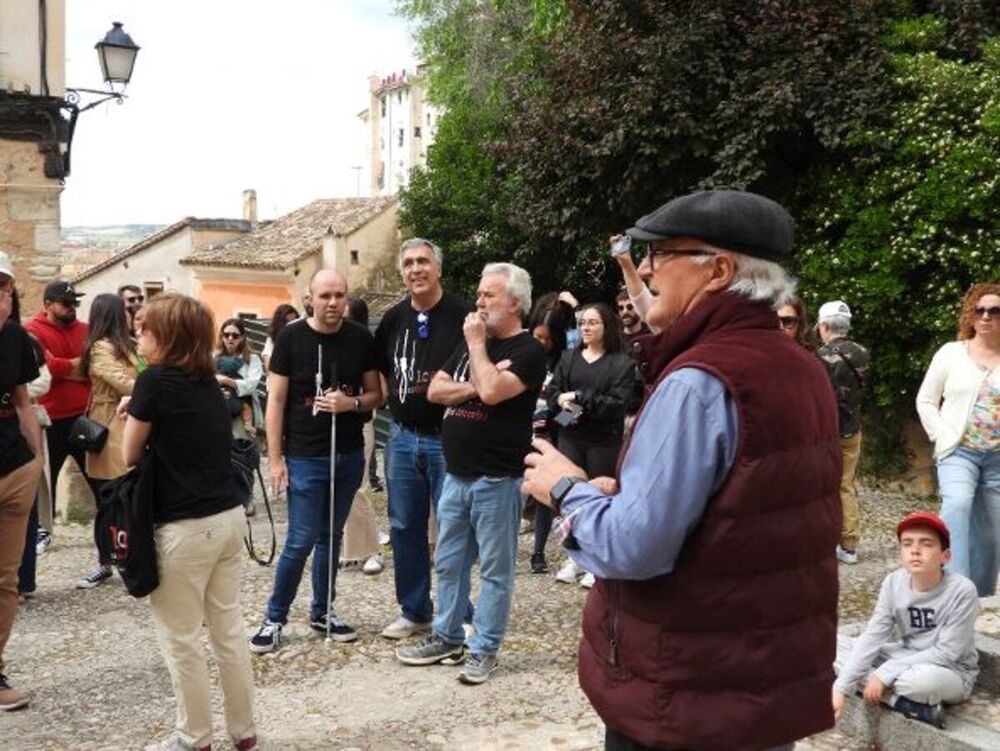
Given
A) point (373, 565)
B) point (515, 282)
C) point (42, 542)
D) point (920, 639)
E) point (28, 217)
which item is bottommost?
point (42, 542)

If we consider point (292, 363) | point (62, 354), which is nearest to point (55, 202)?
point (62, 354)

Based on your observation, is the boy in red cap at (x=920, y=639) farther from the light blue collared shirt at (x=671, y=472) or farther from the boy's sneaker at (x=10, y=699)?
the boy's sneaker at (x=10, y=699)

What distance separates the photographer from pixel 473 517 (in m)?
4.88

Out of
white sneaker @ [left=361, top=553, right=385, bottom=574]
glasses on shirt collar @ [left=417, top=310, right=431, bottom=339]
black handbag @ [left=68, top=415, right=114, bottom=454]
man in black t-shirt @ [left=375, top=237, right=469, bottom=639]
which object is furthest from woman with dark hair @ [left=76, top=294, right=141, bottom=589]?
glasses on shirt collar @ [left=417, top=310, right=431, bottom=339]

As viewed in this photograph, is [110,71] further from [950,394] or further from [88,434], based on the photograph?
[950,394]

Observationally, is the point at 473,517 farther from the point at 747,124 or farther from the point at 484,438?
the point at 747,124

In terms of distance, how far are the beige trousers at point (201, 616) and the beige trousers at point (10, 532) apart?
1.21 m

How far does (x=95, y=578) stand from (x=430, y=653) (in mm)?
2765

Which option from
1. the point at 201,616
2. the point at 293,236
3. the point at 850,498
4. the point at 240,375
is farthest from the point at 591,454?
the point at 293,236

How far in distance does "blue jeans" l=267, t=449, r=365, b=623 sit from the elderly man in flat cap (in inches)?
124

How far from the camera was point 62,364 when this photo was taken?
22.6ft

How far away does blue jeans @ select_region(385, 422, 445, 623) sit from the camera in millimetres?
5254

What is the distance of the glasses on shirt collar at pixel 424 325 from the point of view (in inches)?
206

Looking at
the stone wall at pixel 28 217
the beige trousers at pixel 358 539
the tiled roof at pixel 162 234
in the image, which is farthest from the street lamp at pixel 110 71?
the tiled roof at pixel 162 234
